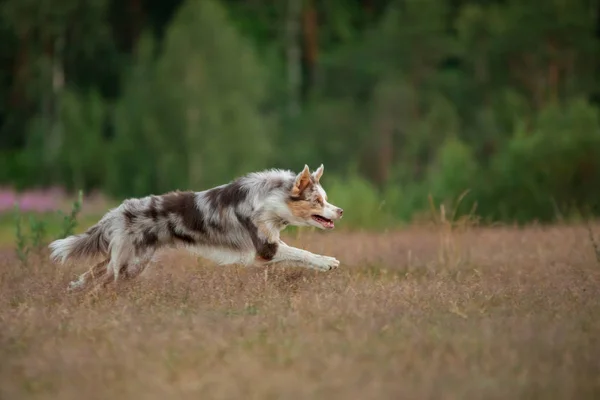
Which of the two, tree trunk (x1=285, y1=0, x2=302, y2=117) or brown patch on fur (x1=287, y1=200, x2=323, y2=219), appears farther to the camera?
tree trunk (x1=285, y1=0, x2=302, y2=117)

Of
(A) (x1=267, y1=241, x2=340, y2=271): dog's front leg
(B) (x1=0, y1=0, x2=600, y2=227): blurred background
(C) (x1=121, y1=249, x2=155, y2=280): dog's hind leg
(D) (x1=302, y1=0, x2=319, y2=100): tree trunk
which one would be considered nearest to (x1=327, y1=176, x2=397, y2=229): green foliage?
(B) (x1=0, y1=0, x2=600, y2=227): blurred background

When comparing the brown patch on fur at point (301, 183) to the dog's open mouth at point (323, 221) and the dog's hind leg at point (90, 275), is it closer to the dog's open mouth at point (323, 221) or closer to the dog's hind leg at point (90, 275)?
the dog's open mouth at point (323, 221)

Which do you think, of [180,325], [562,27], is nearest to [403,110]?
[562,27]

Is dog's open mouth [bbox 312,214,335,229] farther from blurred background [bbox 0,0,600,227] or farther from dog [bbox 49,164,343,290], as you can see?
blurred background [bbox 0,0,600,227]

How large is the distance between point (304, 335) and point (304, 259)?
9.32ft

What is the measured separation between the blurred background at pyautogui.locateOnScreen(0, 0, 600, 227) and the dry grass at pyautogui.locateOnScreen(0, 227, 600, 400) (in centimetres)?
1794

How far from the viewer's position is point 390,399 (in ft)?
18.0

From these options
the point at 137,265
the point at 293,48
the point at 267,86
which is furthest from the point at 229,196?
the point at 293,48

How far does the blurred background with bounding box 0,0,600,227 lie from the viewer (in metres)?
32.1

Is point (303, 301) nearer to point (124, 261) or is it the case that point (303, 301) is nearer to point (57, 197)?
point (124, 261)

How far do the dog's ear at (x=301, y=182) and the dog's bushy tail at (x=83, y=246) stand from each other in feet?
6.58

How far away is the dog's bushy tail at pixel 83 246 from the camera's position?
9.98 metres

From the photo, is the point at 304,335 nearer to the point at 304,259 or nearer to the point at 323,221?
the point at 304,259

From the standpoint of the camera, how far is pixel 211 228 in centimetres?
1006
